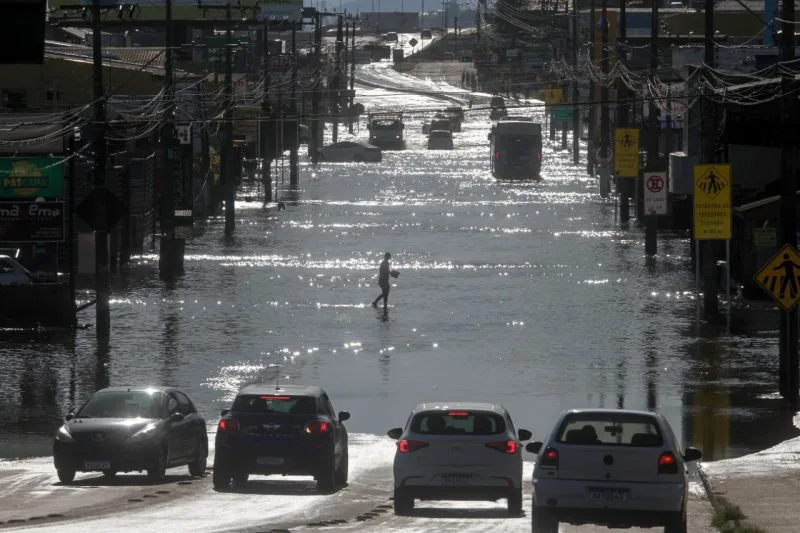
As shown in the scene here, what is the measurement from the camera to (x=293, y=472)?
73.4ft

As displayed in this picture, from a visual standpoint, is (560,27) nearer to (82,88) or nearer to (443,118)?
(443,118)

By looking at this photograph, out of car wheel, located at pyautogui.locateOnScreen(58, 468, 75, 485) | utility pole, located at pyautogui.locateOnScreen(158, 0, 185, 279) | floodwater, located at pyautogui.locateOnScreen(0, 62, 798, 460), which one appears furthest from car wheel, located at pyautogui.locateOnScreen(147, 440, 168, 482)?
utility pole, located at pyautogui.locateOnScreen(158, 0, 185, 279)

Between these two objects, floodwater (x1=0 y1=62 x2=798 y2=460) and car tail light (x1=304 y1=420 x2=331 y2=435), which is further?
floodwater (x1=0 y1=62 x2=798 y2=460)

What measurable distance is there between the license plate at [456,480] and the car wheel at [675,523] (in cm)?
376

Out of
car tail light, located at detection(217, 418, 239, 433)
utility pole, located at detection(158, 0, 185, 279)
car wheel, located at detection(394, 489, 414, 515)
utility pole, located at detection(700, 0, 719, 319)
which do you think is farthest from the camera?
utility pole, located at detection(158, 0, 185, 279)

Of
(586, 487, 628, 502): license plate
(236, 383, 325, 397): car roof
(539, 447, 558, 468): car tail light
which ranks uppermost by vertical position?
(539, 447, 558, 468): car tail light

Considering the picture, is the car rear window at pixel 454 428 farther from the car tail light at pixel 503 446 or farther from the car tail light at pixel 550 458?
the car tail light at pixel 550 458

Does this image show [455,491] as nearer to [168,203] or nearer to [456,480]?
[456,480]

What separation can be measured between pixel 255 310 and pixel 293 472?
21.4 meters

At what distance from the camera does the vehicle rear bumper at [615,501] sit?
54.4 feet

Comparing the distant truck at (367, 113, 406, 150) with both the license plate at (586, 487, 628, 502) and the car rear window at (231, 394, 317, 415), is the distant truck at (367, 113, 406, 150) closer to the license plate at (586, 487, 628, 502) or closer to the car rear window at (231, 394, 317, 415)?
the car rear window at (231, 394, 317, 415)

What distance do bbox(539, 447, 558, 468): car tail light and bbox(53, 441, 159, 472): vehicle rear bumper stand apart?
25.3 feet

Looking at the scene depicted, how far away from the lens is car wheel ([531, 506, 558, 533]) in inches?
659

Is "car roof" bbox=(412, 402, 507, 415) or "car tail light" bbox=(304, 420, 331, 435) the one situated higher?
"car roof" bbox=(412, 402, 507, 415)
